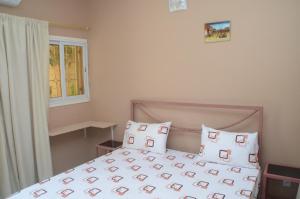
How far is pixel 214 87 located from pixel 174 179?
1128 millimetres

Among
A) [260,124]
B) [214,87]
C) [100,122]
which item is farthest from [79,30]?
[260,124]

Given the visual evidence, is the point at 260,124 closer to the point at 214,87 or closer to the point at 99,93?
the point at 214,87

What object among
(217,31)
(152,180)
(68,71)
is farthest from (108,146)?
(217,31)

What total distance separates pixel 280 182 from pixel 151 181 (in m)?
1.38

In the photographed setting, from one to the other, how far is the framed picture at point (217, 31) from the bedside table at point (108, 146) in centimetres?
182

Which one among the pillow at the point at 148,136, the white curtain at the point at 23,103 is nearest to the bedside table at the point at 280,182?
the pillow at the point at 148,136

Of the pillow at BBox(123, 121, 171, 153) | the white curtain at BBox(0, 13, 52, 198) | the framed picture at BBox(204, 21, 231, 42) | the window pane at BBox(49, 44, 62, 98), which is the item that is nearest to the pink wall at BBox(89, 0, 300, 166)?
the framed picture at BBox(204, 21, 231, 42)

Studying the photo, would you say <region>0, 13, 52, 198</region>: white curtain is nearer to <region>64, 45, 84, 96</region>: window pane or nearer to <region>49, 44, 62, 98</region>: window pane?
<region>49, 44, 62, 98</region>: window pane

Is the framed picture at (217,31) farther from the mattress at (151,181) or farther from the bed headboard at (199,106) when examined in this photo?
the mattress at (151,181)

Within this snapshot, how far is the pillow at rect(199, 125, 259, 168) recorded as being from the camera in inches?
93.6

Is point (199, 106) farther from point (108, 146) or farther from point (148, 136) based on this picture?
point (108, 146)

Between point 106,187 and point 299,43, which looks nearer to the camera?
point 106,187

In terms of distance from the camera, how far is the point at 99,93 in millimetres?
3641

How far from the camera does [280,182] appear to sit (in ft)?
8.20
